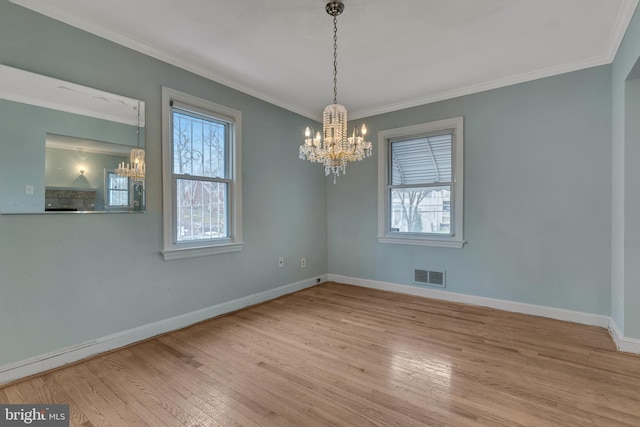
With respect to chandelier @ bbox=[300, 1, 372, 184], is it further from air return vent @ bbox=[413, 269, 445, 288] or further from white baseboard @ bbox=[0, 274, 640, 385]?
air return vent @ bbox=[413, 269, 445, 288]

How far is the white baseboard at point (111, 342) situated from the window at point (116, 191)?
46.1 inches

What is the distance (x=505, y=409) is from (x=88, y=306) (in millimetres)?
3207

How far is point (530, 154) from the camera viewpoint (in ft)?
11.3

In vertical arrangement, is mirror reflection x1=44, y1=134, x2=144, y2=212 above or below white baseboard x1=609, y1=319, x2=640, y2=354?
above

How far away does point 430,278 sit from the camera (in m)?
4.15

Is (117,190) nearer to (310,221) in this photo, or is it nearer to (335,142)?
(335,142)

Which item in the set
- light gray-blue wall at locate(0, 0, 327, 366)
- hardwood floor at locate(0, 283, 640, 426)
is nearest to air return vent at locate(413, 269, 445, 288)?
hardwood floor at locate(0, 283, 640, 426)

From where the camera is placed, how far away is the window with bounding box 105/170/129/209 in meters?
2.59

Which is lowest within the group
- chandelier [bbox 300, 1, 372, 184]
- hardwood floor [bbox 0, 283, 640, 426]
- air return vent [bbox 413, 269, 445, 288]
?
hardwood floor [bbox 0, 283, 640, 426]

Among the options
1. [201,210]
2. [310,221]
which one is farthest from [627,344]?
[201,210]

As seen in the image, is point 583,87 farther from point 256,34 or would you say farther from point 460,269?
point 256,34

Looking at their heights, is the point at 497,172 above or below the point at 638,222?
above

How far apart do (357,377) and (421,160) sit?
3151 millimetres

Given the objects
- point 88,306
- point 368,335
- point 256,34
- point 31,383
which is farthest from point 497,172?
point 31,383
